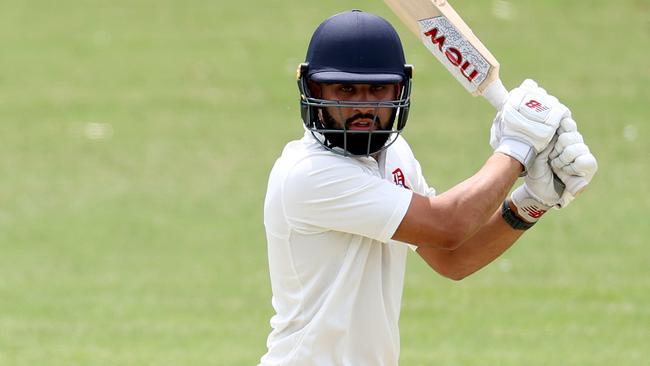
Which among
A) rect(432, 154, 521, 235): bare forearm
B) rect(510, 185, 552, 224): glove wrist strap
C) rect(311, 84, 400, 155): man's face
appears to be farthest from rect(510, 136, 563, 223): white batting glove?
rect(311, 84, 400, 155): man's face

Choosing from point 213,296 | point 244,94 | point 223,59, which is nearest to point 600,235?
point 213,296

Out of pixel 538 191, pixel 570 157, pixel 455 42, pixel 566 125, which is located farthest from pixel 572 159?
pixel 455 42

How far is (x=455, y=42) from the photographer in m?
4.69

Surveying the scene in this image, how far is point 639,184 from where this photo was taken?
12.8 meters

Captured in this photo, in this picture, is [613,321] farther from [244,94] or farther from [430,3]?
[244,94]

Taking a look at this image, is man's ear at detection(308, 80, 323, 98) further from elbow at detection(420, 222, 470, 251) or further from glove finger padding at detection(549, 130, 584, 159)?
glove finger padding at detection(549, 130, 584, 159)

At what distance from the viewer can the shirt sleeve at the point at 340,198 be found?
4.25 metres

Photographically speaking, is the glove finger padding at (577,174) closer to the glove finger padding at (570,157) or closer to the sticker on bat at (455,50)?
the glove finger padding at (570,157)

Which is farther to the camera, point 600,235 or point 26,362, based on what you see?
point 600,235

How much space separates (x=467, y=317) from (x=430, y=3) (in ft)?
18.0

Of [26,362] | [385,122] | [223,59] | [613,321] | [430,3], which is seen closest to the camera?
[385,122]

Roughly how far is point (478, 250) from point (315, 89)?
2.98ft

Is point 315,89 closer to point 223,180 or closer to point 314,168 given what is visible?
point 314,168

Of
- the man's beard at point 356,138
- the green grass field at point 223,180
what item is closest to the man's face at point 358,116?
the man's beard at point 356,138
